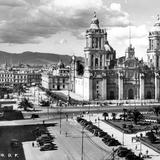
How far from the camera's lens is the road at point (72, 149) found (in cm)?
5388

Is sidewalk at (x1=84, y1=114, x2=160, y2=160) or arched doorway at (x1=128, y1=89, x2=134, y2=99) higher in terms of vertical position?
arched doorway at (x1=128, y1=89, x2=134, y2=99)

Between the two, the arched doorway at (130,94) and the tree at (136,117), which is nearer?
the tree at (136,117)

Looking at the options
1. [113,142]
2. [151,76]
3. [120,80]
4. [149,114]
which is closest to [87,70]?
[120,80]

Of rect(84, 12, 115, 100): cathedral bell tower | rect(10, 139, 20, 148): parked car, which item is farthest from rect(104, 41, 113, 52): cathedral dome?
rect(10, 139, 20, 148): parked car

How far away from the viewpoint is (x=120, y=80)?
126m

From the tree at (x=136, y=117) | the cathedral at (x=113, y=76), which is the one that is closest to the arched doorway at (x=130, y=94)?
the cathedral at (x=113, y=76)

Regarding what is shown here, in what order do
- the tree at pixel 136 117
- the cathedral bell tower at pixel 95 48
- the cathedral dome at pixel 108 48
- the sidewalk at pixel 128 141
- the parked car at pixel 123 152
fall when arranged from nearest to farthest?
the parked car at pixel 123 152
the sidewalk at pixel 128 141
the tree at pixel 136 117
the cathedral bell tower at pixel 95 48
the cathedral dome at pixel 108 48

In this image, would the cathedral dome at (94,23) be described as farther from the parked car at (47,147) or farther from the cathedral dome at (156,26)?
the parked car at (47,147)

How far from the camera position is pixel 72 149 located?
2295 inches

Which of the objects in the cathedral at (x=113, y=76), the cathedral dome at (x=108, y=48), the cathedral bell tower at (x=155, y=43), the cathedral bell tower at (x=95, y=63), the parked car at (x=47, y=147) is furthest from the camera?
the cathedral dome at (x=108, y=48)

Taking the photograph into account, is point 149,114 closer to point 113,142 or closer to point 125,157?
point 113,142

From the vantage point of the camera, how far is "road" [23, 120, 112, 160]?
53.9 meters

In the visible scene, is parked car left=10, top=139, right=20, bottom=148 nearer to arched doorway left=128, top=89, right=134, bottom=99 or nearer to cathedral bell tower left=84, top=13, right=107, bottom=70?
cathedral bell tower left=84, top=13, right=107, bottom=70

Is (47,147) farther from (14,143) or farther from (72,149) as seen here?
(14,143)
